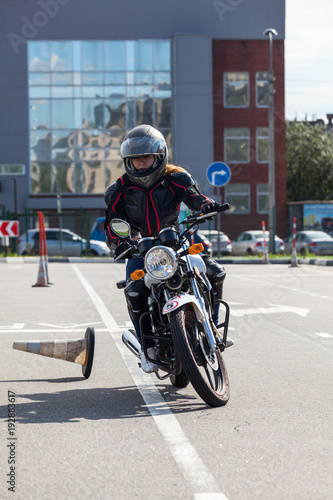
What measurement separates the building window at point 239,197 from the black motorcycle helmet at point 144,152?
Result: 146 feet

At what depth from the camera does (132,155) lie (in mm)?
5797

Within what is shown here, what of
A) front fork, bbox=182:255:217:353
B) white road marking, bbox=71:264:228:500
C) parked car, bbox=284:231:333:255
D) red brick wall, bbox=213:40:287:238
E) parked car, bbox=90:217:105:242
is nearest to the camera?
white road marking, bbox=71:264:228:500

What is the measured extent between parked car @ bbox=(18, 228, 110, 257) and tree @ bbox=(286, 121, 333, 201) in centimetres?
3759

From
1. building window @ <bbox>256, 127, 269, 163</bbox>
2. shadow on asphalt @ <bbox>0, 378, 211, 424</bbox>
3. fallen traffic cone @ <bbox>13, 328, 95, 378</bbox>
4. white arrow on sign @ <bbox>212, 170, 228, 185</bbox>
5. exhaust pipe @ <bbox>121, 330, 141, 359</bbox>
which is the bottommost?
shadow on asphalt @ <bbox>0, 378, 211, 424</bbox>

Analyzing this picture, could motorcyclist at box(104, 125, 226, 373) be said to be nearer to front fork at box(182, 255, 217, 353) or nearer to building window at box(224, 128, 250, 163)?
front fork at box(182, 255, 217, 353)

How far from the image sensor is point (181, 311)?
206 inches

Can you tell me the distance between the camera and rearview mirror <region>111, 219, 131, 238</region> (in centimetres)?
549

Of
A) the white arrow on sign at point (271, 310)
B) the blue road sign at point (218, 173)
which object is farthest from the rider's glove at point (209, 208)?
the blue road sign at point (218, 173)

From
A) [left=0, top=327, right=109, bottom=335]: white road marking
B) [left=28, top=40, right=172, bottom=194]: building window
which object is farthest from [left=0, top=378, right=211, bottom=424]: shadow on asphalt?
[left=28, top=40, right=172, bottom=194]: building window

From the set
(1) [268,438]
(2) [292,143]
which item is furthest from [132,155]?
(2) [292,143]

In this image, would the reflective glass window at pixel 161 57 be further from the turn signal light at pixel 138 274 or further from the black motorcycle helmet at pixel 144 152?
the turn signal light at pixel 138 274

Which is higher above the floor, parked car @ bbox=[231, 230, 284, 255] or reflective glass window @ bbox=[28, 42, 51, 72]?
reflective glass window @ bbox=[28, 42, 51, 72]

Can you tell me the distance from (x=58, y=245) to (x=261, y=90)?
2016 centimetres

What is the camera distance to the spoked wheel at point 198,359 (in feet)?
16.6
